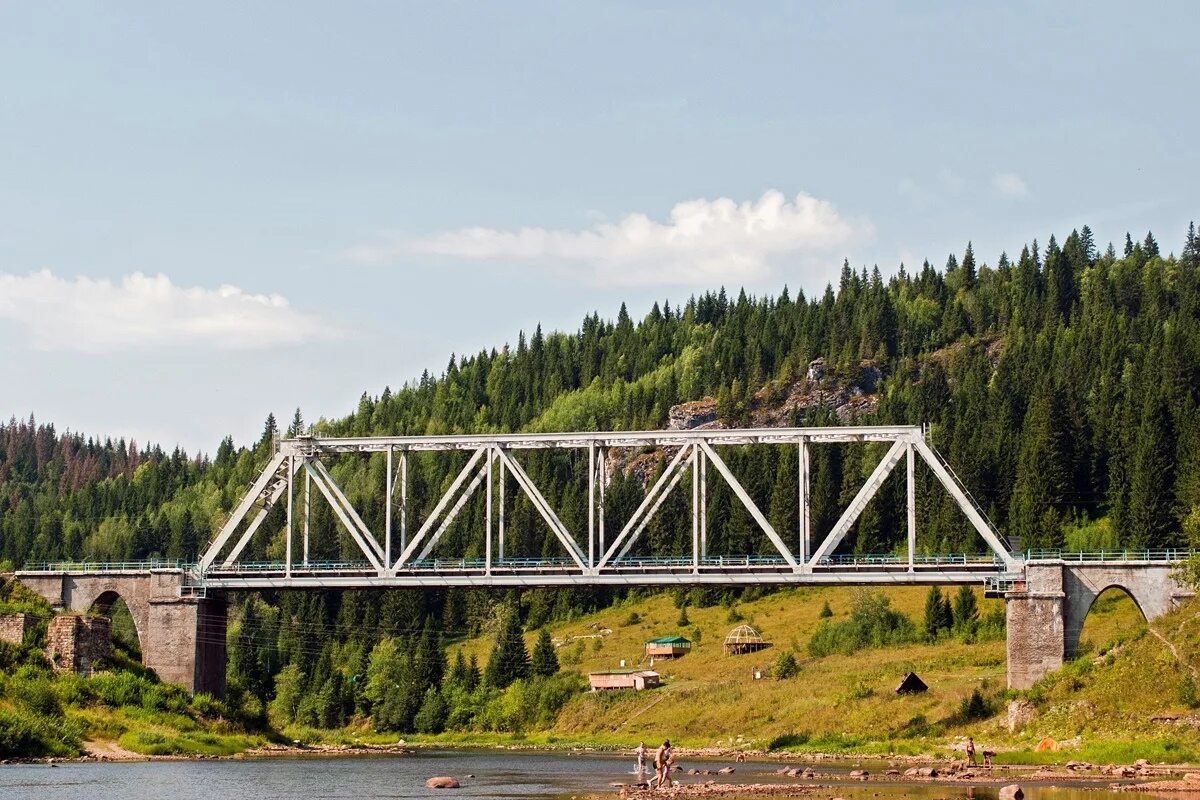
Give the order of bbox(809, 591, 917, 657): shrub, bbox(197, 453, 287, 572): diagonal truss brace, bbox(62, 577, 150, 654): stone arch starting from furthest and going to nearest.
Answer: bbox(809, 591, 917, 657): shrub
bbox(62, 577, 150, 654): stone arch
bbox(197, 453, 287, 572): diagonal truss brace

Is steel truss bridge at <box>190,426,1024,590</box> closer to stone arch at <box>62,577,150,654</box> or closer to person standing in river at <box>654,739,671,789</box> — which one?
stone arch at <box>62,577,150,654</box>

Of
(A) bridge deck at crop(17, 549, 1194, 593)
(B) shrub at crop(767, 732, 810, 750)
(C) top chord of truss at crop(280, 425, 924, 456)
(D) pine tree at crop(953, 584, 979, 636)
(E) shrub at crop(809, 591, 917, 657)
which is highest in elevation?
(C) top chord of truss at crop(280, 425, 924, 456)

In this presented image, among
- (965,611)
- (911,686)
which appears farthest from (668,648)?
(911,686)

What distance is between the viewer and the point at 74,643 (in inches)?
3364

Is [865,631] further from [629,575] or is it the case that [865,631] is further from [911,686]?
[629,575]

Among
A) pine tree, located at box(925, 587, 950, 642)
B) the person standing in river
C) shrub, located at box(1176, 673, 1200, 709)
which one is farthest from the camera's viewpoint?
pine tree, located at box(925, 587, 950, 642)

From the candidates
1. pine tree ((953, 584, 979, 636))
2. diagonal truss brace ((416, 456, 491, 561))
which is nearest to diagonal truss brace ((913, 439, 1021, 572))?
diagonal truss brace ((416, 456, 491, 561))

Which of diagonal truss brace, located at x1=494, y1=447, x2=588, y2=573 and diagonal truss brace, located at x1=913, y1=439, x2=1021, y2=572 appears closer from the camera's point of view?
diagonal truss brace, located at x1=913, y1=439, x2=1021, y2=572

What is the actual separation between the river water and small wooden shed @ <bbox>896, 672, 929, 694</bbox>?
48.2ft

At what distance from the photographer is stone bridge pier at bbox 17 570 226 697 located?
91.9 meters

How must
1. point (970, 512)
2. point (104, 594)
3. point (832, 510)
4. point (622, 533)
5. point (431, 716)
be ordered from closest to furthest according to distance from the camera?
point (622, 533) → point (970, 512) → point (104, 594) → point (431, 716) → point (832, 510)

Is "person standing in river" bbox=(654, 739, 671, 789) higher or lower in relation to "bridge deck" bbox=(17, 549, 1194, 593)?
lower

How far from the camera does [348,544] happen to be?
581 ft

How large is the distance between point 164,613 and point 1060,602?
45334 millimetres
